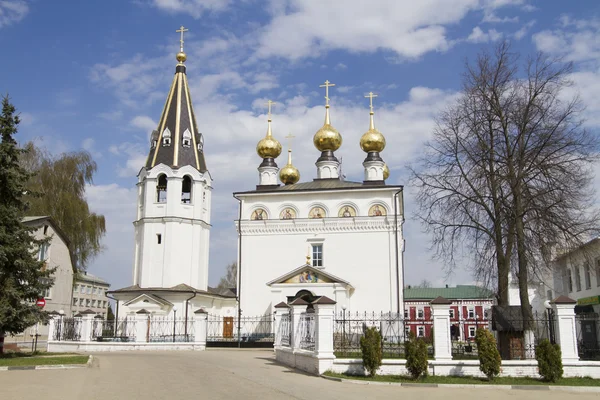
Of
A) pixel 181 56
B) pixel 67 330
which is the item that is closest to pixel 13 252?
pixel 67 330

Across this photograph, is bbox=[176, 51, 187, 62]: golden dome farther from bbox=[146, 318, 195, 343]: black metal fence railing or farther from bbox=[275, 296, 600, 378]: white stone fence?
bbox=[275, 296, 600, 378]: white stone fence

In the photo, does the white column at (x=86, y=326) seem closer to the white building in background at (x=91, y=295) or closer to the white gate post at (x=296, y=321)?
the white gate post at (x=296, y=321)

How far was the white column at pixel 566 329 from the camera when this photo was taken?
12.3m

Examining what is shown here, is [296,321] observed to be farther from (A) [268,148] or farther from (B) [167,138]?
(A) [268,148]

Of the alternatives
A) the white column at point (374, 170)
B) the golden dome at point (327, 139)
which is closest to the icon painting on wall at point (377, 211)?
the white column at point (374, 170)

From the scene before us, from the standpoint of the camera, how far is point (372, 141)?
35.3 metres

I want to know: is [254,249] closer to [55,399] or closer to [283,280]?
[283,280]

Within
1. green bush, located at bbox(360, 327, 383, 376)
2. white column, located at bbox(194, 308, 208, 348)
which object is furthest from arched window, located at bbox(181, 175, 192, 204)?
green bush, located at bbox(360, 327, 383, 376)

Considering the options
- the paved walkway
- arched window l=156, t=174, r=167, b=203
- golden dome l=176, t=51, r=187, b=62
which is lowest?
the paved walkway

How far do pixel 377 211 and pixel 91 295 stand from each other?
115 ft

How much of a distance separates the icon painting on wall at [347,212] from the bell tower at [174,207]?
7.62m

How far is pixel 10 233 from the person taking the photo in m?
15.3

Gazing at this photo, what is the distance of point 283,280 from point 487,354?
59.6ft

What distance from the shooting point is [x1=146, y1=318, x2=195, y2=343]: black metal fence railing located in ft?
77.3
